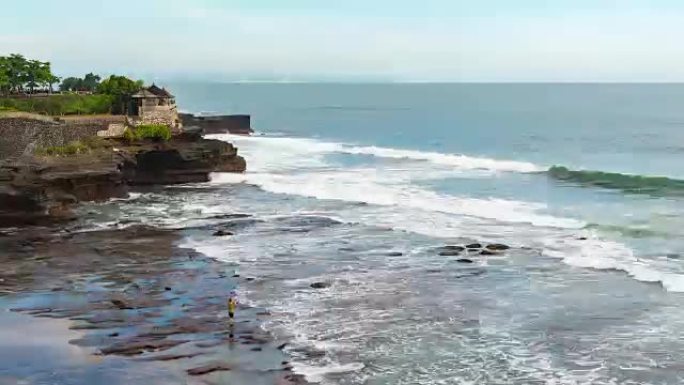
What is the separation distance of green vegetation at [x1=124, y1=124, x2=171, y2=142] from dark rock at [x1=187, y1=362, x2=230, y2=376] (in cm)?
3389

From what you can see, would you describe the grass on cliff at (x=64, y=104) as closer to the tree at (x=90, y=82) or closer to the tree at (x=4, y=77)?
the tree at (x=4, y=77)

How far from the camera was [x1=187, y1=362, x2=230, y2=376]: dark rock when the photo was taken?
742 inches

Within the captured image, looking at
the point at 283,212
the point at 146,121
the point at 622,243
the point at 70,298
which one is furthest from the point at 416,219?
the point at 146,121

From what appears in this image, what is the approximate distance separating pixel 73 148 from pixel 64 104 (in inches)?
501

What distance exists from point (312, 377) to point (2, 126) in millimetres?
30999

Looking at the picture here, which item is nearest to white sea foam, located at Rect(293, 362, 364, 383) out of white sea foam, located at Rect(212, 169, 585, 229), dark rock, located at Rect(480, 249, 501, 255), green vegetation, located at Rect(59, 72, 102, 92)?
dark rock, located at Rect(480, 249, 501, 255)

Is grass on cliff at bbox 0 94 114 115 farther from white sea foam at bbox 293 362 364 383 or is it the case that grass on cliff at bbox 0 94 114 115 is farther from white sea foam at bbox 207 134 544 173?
white sea foam at bbox 293 362 364 383

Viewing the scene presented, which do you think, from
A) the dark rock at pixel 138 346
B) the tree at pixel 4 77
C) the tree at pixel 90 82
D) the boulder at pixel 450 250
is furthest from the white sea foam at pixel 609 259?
→ the tree at pixel 90 82

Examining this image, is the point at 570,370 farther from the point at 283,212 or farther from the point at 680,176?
the point at 680,176

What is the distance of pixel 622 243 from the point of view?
32.7 metres

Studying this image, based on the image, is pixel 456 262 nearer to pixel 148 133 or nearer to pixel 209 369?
pixel 209 369

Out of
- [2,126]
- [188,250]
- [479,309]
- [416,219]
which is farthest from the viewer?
[2,126]

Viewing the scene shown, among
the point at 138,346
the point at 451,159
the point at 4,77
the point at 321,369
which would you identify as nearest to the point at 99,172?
the point at 4,77

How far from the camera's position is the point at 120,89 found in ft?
201
